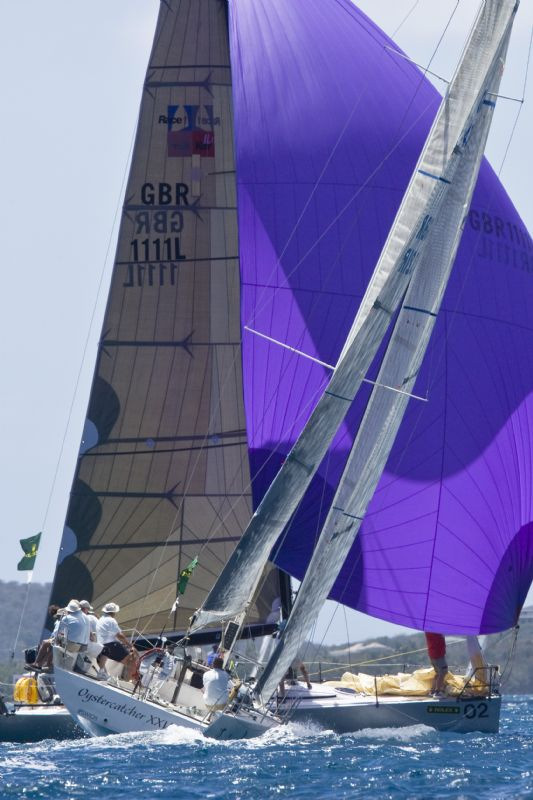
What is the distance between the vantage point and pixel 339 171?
21.2 metres

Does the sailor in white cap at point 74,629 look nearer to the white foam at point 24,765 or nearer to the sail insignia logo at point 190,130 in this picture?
the white foam at point 24,765

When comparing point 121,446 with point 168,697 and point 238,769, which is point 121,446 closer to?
point 168,697

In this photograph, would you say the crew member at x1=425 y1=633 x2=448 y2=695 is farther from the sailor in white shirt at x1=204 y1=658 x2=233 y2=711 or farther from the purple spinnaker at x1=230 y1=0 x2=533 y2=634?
the sailor in white shirt at x1=204 y1=658 x2=233 y2=711

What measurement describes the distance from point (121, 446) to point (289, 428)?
3.25m

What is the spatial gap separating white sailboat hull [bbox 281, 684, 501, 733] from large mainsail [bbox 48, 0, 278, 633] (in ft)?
7.27

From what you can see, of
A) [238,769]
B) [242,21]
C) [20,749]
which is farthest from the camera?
[242,21]

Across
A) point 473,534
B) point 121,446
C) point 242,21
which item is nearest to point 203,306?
point 121,446

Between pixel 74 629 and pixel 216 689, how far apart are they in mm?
1893

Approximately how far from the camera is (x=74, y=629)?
18953mm

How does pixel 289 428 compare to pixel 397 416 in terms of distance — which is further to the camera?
pixel 289 428

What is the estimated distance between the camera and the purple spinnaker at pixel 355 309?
20.1m

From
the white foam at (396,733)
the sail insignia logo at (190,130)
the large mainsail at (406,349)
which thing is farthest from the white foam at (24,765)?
the sail insignia logo at (190,130)

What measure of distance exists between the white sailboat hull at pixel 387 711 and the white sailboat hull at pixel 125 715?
126 cm

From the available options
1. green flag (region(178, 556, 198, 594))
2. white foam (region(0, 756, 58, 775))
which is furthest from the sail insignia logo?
white foam (region(0, 756, 58, 775))
